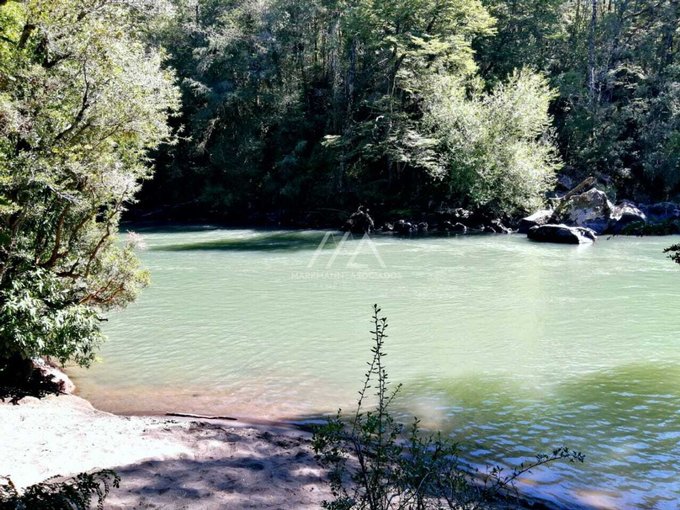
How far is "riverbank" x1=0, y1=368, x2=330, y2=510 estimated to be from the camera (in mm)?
5258

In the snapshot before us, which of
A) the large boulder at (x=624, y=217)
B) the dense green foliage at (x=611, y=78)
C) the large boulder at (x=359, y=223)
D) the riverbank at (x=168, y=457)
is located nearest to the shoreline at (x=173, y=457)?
the riverbank at (x=168, y=457)

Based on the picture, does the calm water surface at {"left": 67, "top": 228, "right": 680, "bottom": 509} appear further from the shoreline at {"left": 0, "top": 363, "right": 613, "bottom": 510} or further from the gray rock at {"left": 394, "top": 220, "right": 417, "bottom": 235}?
the gray rock at {"left": 394, "top": 220, "right": 417, "bottom": 235}

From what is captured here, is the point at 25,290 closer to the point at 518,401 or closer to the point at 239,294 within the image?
the point at 518,401

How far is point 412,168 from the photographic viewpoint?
128 ft

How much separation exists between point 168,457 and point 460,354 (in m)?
6.94

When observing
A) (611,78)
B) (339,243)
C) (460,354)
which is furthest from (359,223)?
(460,354)

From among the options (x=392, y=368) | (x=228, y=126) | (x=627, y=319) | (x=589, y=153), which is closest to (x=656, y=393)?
(x=392, y=368)

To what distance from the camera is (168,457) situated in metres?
6.22

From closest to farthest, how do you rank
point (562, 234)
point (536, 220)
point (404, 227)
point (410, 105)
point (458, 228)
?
1. point (562, 234)
2. point (536, 220)
3. point (404, 227)
4. point (458, 228)
5. point (410, 105)

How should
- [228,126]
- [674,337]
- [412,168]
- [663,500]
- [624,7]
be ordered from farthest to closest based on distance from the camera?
[228,126]
[624,7]
[412,168]
[674,337]
[663,500]

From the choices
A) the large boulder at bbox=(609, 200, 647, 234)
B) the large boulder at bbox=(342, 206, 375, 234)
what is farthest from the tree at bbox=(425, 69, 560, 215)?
the large boulder at bbox=(342, 206, 375, 234)

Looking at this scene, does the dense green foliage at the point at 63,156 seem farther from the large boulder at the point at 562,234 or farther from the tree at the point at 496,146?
the tree at the point at 496,146

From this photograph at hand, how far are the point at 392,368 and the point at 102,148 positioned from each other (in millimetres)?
6262

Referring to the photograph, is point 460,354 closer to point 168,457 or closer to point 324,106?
point 168,457
